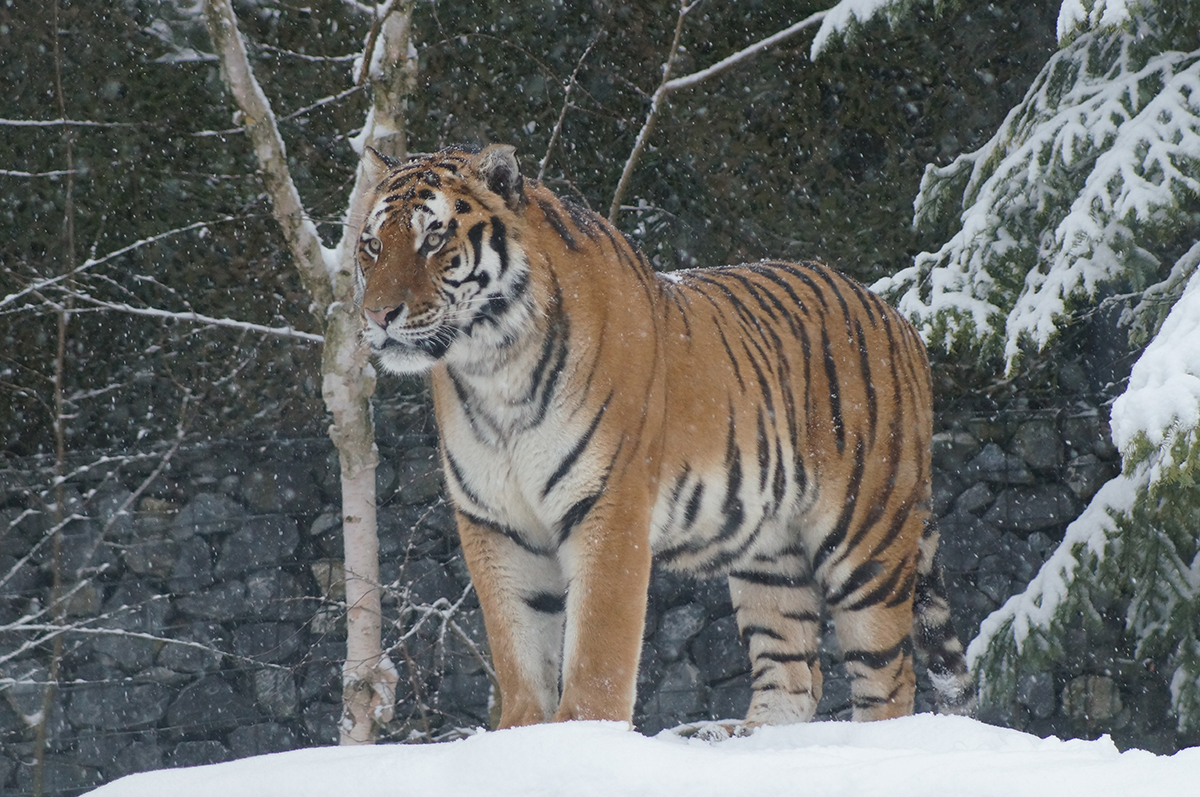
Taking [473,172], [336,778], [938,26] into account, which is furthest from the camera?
[938,26]

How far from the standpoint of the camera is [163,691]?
6891 millimetres

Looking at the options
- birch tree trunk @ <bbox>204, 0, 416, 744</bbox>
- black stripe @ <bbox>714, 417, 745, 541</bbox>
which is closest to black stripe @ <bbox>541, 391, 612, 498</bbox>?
black stripe @ <bbox>714, 417, 745, 541</bbox>

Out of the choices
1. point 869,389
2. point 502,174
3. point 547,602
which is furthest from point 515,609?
point 869,389

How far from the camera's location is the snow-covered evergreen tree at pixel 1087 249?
16.3 feet

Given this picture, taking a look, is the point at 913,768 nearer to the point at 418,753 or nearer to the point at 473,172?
the point at 418,753

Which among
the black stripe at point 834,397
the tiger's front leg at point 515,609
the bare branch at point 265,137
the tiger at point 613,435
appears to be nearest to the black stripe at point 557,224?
the tiger at point 613,435

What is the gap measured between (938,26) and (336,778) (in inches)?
228

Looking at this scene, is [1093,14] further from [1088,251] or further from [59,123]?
[59,123]

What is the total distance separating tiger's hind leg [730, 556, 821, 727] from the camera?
13.1 feet

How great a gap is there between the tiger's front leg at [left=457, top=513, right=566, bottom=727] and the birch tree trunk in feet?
6.49

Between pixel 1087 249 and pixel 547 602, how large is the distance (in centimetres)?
303

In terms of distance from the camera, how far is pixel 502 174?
303cm

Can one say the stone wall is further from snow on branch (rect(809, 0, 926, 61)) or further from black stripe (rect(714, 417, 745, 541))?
black stripe (rect(714, 417, 745, 541))

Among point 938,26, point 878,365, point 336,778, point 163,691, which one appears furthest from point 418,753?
point 938,26
